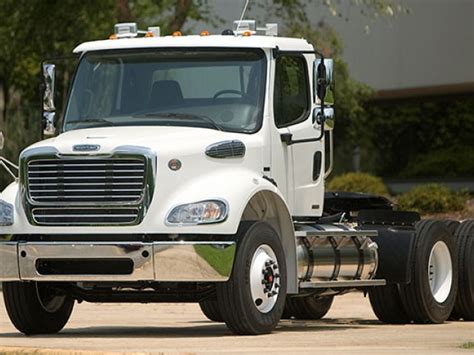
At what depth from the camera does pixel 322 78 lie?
599 inches

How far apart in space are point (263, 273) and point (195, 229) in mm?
878

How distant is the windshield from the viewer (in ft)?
49.8

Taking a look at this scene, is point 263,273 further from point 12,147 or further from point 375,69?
point 375,69

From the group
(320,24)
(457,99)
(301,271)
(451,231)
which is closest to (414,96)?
(457,99)

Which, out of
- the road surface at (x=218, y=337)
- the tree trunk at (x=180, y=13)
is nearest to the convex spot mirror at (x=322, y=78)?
the road surface at (x=218, y=337)

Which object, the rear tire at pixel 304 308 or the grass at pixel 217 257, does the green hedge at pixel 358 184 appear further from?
the grass at pixel 217 257

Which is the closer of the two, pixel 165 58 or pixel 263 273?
pixel 263 273

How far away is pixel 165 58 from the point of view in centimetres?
1559

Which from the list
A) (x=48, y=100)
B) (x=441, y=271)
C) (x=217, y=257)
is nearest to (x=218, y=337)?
(x=217, y=257)

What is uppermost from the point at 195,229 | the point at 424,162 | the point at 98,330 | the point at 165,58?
the point at 165,58

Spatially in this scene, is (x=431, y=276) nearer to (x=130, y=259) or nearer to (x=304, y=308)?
(x=304, y=308)

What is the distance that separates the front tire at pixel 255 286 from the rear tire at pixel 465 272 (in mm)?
3514

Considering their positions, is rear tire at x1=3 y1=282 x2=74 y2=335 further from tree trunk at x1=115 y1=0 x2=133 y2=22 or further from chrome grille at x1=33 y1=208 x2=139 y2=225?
tree trunk at x1=115 y1=0 x2=133 y2=22

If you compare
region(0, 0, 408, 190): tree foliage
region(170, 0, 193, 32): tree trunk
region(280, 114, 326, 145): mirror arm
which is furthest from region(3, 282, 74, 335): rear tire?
region(170, 0, 193, 32): tree trunk
